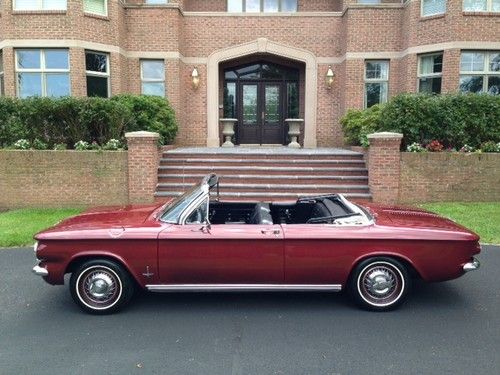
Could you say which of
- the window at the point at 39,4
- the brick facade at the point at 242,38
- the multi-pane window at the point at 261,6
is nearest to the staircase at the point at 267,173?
the brick facade at the point at 242,38

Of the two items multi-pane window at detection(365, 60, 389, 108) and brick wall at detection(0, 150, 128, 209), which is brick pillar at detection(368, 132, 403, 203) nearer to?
multi-pane window at detection(365, 60, 389, 108)

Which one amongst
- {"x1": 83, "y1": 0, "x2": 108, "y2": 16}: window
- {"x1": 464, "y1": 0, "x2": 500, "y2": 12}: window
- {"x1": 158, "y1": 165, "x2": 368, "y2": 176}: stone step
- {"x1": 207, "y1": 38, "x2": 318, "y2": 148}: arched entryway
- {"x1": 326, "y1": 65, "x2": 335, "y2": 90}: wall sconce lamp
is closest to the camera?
{"x1": 158, "y1": 165, "x2": 368, "y2": 176}: stone step

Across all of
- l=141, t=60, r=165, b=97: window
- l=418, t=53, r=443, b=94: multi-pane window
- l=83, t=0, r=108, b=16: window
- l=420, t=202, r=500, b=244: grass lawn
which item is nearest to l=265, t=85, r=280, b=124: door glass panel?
l=141, t=60, r=165, b=97: window

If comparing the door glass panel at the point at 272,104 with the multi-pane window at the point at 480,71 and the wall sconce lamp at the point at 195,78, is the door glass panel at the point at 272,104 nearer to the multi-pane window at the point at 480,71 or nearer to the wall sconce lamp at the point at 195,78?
the wall sconce lamp at the point at 195,78

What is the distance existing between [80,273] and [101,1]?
12.4 meters

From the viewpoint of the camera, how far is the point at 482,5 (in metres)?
13.0

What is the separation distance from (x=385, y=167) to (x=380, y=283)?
591 centimetres

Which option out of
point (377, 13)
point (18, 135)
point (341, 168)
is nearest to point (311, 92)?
point (377, 13)

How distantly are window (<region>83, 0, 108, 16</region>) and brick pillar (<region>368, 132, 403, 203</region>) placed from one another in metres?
10.1

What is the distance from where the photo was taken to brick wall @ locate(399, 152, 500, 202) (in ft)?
31.4

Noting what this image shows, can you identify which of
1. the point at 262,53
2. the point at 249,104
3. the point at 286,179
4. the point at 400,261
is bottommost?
the point at 400,261

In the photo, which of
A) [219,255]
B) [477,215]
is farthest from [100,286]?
[477,215]

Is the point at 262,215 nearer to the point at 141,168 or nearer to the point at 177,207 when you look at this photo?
the point at 177,207

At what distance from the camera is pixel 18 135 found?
10078 millimetres
